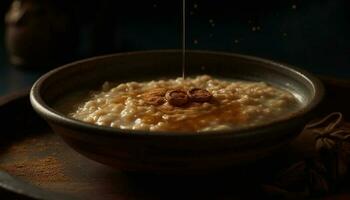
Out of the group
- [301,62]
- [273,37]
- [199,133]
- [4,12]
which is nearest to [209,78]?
[199,133]

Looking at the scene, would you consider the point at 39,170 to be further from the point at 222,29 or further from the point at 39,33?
the point at 222,29

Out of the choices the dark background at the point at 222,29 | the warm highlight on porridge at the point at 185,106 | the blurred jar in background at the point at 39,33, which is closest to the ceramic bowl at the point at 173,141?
the warm highlight on porridge at the point at 185,106

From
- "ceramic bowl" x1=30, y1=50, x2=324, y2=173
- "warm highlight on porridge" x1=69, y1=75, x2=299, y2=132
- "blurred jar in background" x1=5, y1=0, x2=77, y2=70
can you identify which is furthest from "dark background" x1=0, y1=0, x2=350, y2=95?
"ceramic bowl" x1=30, y1=50, x2=324, y2=173

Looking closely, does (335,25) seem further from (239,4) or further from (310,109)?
(310,109)

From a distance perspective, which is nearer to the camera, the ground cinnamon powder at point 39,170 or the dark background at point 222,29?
the ground cinnamon powder at point 39,170

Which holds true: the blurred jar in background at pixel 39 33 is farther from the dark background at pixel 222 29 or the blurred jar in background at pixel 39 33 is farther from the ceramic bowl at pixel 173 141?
the ceramic bowl at pixel 173 141
